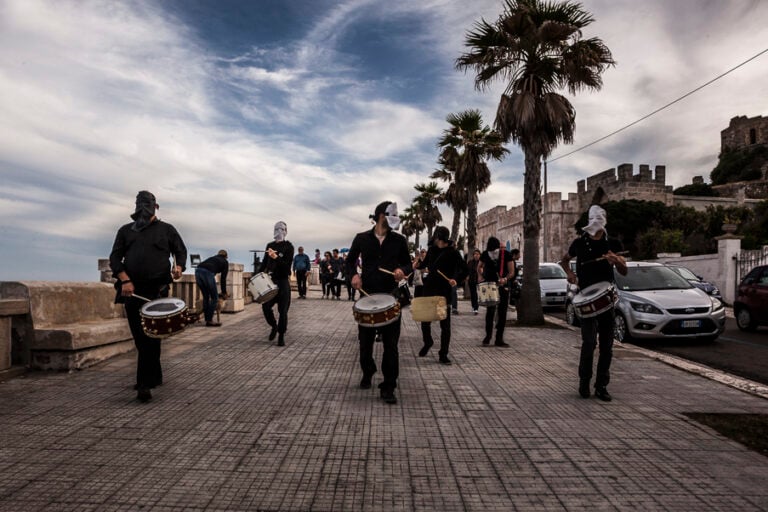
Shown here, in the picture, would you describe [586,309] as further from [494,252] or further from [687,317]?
[687,317]

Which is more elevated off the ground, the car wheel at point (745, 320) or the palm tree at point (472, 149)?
the palm tree at point (472, 149)

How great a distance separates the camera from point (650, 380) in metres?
6.75

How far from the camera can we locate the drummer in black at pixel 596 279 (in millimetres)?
5766

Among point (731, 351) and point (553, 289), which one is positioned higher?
point (553, 289)

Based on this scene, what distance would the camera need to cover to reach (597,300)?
222 inches

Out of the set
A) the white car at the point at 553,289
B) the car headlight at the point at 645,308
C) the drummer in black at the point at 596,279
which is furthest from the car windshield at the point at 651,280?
the white car at the point at 553,289

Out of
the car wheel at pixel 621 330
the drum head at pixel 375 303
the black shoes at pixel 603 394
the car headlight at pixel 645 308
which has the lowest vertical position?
the black shoes at pixel 603 394

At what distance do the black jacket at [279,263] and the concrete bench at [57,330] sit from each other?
256cm

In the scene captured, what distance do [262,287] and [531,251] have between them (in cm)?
686

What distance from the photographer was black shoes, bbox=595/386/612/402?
18.5ft

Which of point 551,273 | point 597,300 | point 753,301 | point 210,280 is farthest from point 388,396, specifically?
point 551,273

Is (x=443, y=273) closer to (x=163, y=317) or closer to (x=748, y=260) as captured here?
(x=163, y=317)

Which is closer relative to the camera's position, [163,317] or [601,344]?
[163,317]

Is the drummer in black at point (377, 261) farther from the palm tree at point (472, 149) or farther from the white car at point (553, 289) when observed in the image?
the palm tree at point (472, 149)
